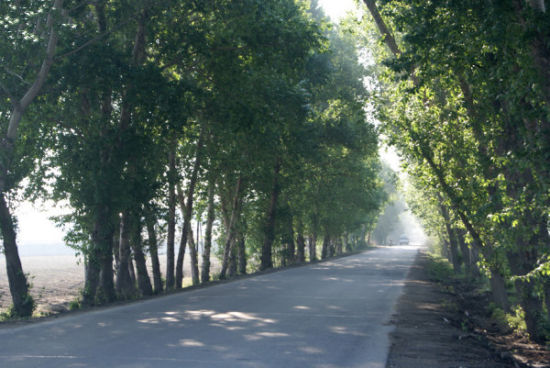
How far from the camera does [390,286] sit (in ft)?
62.0

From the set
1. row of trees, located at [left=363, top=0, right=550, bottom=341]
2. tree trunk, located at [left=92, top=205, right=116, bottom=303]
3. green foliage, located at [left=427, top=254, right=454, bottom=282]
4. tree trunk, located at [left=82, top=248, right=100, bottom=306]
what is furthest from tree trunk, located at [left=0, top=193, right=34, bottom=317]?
green foliage, located at [left=427, top=254, right=454, bottom=282]

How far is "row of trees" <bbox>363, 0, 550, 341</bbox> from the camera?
22.6ft

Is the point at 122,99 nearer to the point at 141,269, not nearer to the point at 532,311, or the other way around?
the point at 141,269

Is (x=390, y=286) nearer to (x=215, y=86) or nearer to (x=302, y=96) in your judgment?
(x=302, y=96)

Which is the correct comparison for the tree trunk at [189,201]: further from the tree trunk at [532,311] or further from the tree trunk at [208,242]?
the tree trunk at [532,311]

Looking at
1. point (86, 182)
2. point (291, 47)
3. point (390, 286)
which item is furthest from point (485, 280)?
point (86, 182)

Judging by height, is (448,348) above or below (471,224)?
below

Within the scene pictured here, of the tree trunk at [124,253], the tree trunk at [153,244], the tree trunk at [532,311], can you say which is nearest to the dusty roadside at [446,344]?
the tree trunk at [532,311]

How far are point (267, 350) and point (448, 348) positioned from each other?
8.98 feet

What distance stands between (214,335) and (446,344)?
3575 millimetres

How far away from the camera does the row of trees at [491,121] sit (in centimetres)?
688

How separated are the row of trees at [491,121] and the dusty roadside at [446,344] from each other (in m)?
1.07

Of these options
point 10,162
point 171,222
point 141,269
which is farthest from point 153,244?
point 10,162

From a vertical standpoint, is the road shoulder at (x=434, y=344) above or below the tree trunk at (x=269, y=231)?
below
